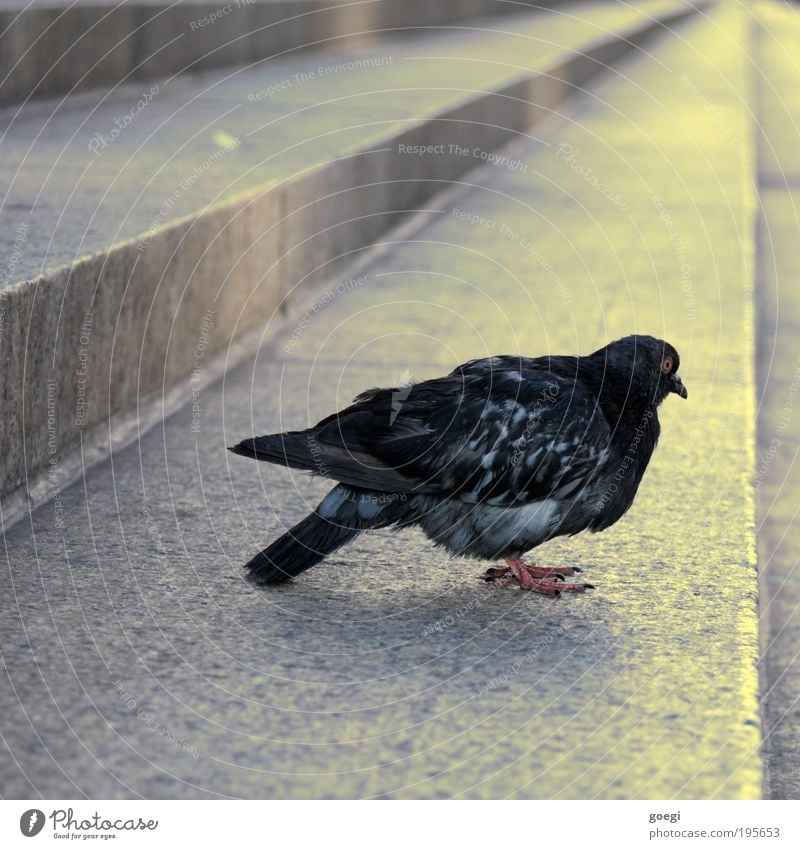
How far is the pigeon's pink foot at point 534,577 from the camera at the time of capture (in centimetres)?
360

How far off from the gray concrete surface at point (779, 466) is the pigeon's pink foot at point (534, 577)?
21.5 inches

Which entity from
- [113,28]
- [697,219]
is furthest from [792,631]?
[113,28]

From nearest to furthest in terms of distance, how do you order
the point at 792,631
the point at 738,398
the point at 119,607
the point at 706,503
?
the point at 119,607 < the point at 792,631 < the point at 706,503 < the point at 738,398

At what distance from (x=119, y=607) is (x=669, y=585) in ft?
4.62

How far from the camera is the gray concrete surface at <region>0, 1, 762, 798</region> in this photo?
8.65 ft

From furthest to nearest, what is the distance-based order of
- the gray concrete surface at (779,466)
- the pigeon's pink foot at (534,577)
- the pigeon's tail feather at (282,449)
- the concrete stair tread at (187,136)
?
the concrete stair tread at (187,136), the pigeon's pink foot at (534,577), the gray concrete surface at (779,466), the pigeon's tail feather at (282,449)

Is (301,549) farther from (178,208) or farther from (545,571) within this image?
(178,208)

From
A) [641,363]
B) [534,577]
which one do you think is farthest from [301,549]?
[641,363]

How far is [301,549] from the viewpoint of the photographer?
3475 millimetres

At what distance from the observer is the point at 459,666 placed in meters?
3.09

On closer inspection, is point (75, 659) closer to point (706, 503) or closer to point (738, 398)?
point (706, 503)

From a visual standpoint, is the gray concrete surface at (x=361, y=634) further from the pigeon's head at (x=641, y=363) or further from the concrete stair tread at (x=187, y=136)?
the concrete stair tread at (x=187, y=136)

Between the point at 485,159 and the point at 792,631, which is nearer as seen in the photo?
the point at 792,631

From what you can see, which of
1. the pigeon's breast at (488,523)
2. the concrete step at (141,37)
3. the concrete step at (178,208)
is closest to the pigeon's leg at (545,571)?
the pigeon's breast at (488,523)
